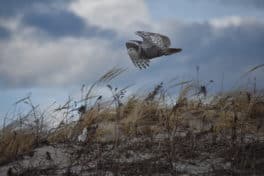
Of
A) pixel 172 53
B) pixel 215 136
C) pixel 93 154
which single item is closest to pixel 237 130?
pixel 215 136

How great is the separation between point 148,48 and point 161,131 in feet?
3.29

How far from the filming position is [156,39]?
19.0ft

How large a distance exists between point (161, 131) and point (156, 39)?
1064 millimetres

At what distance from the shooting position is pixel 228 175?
491 centimetres

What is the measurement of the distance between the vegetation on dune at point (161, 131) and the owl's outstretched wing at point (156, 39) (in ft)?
1.54

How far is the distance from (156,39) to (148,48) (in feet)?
0.39

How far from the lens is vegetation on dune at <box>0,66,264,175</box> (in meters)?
5.38

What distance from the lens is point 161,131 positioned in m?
6.31

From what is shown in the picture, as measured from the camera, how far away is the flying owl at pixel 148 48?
227 inches

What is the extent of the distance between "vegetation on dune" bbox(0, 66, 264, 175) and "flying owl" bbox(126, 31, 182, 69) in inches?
11.6

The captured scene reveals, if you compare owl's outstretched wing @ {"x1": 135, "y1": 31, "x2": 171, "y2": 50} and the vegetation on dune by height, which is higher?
owl's outstretched wing @ {"x1": 135, "y1": 31, "x2": 171, "y2": 50}

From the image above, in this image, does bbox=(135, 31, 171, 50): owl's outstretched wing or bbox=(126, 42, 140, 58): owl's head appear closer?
bbox=(135, 31, 171, 50): owl's outstretched wing

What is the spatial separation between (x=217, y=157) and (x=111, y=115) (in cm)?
182

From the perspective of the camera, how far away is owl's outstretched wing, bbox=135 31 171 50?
5.75 meters
